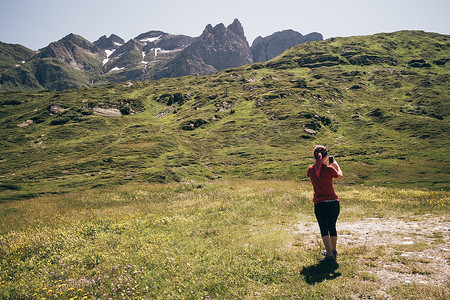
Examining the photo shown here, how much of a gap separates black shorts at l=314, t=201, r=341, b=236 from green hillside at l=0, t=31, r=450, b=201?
125 ft

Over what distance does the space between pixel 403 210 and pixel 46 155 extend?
95435 mm

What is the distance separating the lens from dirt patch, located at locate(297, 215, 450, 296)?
730cm

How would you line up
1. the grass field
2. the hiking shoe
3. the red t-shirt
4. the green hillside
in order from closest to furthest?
the grass field → the hiking shoe → the red t-shirt → the green hillside

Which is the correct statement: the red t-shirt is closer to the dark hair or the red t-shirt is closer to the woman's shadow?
the dark hair

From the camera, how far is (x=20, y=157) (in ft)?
245

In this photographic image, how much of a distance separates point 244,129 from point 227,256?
93.6m

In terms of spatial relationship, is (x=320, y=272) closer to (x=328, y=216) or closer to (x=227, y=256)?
(x=328, y=216)

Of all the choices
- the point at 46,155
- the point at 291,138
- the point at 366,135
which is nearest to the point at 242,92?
the point at 291,138

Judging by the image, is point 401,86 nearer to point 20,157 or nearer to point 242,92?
point 242,92

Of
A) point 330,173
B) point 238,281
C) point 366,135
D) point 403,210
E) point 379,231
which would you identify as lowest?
point 366,135

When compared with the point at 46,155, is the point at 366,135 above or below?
below

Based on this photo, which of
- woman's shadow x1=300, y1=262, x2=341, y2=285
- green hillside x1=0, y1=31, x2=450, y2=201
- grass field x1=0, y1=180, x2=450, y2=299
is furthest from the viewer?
green hillside x1=0, y1=31, x2=450, y2=201

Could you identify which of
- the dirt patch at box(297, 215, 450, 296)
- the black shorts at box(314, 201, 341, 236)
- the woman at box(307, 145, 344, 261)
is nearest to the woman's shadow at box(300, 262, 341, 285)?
the woman at box(307, 145, 344, 261)

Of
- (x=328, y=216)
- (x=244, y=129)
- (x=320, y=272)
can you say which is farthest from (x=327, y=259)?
(x=244, y=129)
